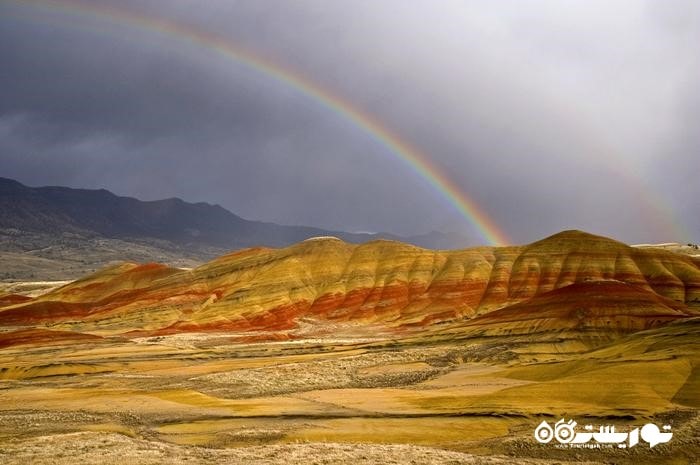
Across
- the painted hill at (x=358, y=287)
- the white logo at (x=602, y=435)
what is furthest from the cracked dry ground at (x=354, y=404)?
the painted hill at (x=358, y=287)

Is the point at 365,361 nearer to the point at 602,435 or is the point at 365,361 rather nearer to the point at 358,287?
the point at 602,435

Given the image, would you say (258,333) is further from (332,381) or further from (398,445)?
(398,445)

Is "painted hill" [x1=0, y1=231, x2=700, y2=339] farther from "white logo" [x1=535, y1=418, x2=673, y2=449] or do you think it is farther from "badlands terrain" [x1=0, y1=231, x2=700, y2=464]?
"white logo" [x1=535, y1=418, x2=673, y2=449]

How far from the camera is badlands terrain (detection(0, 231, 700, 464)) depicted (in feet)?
90.7

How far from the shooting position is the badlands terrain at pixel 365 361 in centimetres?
2764

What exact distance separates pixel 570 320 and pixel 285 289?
72.4 metres

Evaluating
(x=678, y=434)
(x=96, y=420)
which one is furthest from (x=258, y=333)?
(x=678, y=434)

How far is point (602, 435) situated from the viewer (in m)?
27.9

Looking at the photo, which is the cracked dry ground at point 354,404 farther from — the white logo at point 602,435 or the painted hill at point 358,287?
the painted hill at point 358,287

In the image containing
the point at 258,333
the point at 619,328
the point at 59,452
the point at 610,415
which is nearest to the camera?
the point at 59,452

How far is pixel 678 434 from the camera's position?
26.9 metres

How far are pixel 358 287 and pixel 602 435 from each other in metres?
103

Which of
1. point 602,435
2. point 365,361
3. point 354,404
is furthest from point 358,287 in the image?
point 602,435

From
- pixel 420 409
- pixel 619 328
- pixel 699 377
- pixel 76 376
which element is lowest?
pixel 76 376
